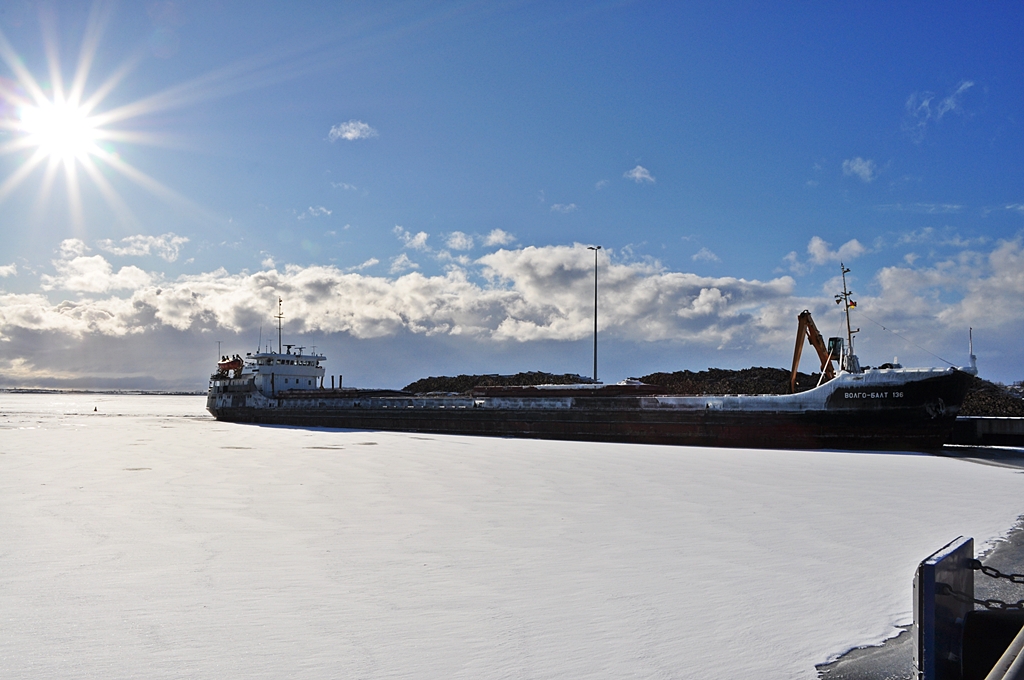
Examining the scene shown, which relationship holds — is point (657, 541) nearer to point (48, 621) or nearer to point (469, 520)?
point (469, 520)

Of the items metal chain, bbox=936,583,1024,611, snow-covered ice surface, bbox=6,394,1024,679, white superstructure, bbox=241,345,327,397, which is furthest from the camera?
white superstructure, bbox=241,345,327,397

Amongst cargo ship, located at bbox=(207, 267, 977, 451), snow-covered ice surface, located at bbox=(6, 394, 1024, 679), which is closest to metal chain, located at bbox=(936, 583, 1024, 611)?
snow-covered ice surface, located at bbox=(6, 394, 1024, 679)

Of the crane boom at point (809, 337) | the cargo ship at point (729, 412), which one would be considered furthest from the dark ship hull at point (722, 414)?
the crane boom at point (809, 337)

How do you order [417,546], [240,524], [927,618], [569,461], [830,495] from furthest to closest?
[569,461], [830,495], [240,524], [417,546], [927,618]

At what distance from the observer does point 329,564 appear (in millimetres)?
6961

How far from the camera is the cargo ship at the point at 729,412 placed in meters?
23.7

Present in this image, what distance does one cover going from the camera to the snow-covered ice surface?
15.2 feet

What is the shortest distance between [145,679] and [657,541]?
588 centimetres

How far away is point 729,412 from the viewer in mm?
26406

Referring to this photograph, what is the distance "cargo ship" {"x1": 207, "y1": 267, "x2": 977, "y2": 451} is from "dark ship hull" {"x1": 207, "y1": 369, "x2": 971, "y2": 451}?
38 mm

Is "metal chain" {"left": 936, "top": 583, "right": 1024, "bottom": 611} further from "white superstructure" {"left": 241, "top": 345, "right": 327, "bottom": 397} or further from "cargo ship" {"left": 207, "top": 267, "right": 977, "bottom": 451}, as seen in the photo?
"white superstructure" {"left": 241, "top": 345, "right": 327, "bottom": 397}

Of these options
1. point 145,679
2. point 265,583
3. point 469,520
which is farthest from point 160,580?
point 469,520

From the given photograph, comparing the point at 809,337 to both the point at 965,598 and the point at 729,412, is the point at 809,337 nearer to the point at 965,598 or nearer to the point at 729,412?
the point at 729,412

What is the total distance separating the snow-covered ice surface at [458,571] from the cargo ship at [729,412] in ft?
33.5
